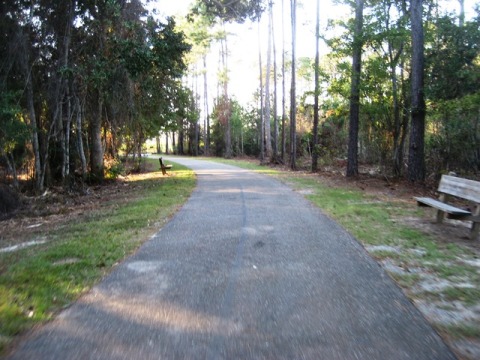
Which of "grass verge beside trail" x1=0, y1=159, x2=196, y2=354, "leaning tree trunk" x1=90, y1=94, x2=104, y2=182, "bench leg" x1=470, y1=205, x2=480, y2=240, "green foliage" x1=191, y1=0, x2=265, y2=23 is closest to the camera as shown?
"grass verge beside trail" x1=0, y1=159, x2=196, y2=354

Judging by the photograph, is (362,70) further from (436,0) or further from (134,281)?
(134,281)

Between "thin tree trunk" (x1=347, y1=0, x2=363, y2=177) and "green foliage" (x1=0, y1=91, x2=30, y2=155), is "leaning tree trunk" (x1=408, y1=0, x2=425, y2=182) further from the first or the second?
"green foliage" (x1=0, y1=91, x2=30, y2=155)

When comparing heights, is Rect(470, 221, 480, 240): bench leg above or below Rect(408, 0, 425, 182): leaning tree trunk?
below

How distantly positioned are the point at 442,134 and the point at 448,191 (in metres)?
8.40

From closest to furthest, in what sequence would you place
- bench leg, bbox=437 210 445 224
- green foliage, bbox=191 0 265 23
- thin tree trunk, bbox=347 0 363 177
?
bench leg, bbox=437 210 445 224
thin tree trunk, bbox=347 0 363 177
green foliage, bbox=191 0 265 23

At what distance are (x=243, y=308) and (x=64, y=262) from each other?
10.1ft

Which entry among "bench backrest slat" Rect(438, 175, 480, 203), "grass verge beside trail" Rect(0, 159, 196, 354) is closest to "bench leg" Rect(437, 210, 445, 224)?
"bench backrest slat" Rect(438, 175, 480, 203)

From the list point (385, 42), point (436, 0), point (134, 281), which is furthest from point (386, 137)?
point (134, 281)

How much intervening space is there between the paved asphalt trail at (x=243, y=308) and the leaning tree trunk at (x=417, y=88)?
345 inches

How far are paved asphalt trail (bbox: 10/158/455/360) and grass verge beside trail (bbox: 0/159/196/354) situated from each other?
0.26 metres

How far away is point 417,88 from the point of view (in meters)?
14.5

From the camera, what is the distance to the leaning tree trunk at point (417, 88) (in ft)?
47.2

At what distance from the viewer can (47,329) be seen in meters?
3.88

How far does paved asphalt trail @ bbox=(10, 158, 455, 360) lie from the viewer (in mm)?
3518
